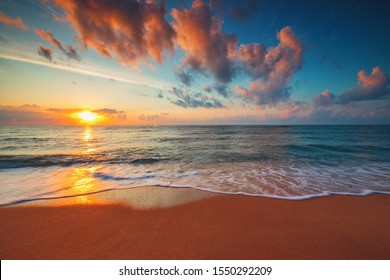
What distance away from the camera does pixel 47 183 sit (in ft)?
20.8

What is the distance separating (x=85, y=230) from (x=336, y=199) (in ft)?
20.4

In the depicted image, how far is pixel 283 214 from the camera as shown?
3.83 m

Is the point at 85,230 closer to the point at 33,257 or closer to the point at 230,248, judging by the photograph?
the point at 33,257

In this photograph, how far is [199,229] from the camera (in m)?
3.24

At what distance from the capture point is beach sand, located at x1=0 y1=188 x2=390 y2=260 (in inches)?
104

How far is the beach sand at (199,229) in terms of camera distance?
2646mm

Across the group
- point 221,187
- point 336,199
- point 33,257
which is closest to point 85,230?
point 33,257

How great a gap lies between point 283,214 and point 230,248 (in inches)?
71.8

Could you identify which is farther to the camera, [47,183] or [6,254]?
[47,183]
